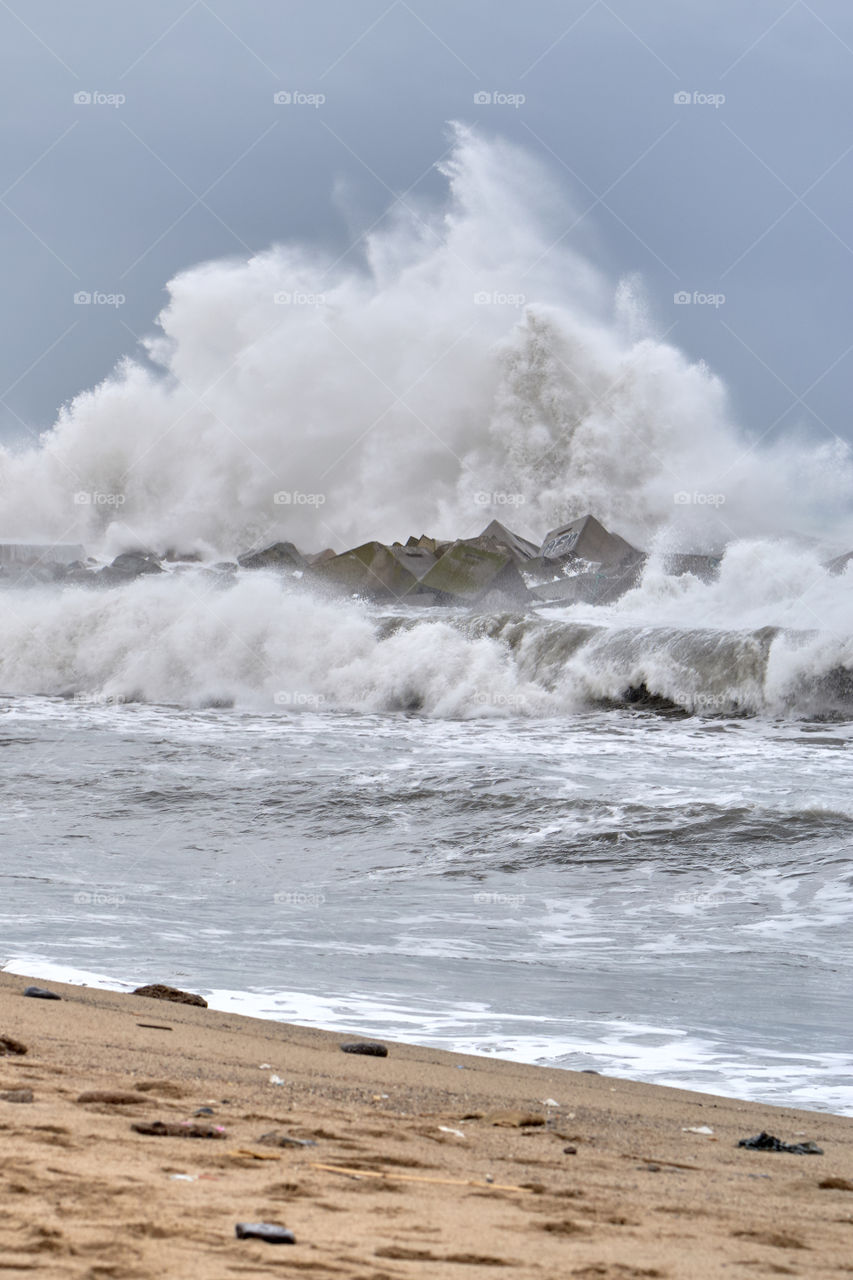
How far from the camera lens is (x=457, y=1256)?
206 cm

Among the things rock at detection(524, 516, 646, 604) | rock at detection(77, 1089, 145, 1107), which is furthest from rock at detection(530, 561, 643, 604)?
rock at detection(77, 1089, 145, 1107)

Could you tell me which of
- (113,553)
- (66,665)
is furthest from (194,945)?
(113,553)

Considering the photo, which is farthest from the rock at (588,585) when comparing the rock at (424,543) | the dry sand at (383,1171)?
the dry sand at (383,1171)

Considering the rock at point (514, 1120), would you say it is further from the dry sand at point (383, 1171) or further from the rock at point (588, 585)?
the rock at point (588, 585)

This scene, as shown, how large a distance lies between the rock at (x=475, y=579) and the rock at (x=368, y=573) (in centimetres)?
53

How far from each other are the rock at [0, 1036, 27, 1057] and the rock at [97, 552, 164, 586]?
22.8 m

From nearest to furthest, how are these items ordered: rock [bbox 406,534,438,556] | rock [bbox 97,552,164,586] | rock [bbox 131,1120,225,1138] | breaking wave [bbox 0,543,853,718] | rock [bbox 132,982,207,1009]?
rock [bbox 131,1120,225,1138], rock [bbox 132,982,207,1009], breaking wave [bbox 0,543,853,718], rock [bbox 97,552,164,586], rock [bbox 406,534,438,556]

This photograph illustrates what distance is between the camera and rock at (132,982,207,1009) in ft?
16.1

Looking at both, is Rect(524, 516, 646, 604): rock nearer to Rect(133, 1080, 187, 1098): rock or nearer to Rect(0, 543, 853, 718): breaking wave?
Rect(0, 543, 853, 718): breaking wave

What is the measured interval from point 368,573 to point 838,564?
31.0 ft

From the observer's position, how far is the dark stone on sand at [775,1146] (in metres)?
3.36

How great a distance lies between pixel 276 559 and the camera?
27172 mm

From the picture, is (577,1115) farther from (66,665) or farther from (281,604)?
(66,665)

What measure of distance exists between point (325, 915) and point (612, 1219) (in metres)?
5.07
